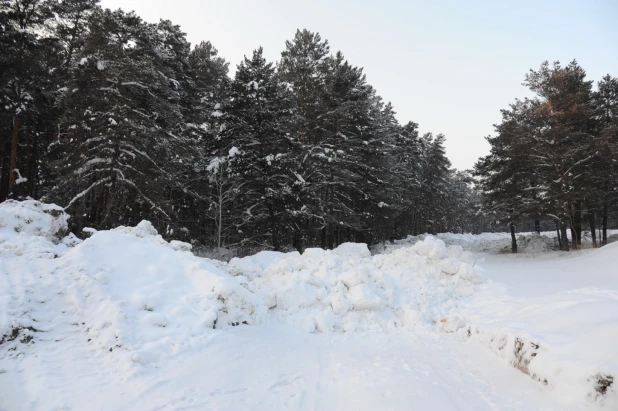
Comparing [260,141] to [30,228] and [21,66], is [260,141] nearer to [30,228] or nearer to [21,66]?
[30,228]

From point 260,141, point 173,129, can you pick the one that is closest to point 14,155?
point 173,129

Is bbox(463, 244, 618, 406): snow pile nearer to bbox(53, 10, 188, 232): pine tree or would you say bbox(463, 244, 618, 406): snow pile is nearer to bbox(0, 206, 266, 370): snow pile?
bbox(0, 206, 266, 370): snow pile

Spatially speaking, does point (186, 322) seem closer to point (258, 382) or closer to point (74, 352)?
point (74, 352)

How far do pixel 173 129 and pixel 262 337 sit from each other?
1419 centimetres

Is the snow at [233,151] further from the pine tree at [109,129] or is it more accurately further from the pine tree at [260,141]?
the pine tree at [109,129]

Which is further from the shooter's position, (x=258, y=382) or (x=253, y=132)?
(x=253, y=132)

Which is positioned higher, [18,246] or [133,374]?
[18,246]

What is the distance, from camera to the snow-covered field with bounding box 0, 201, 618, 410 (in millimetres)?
3709

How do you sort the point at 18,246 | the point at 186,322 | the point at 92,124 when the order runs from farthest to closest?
1. the point at 92,124
2. the point at 18,246
3. the point at 186,322

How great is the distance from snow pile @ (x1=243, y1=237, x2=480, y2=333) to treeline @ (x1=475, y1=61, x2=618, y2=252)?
46.0 ft

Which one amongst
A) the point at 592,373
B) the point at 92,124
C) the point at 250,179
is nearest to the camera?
the point at 592,373

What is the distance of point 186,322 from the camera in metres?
5.32

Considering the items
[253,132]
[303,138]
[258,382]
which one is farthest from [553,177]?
[258,382]

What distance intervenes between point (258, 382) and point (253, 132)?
14.3 meters
